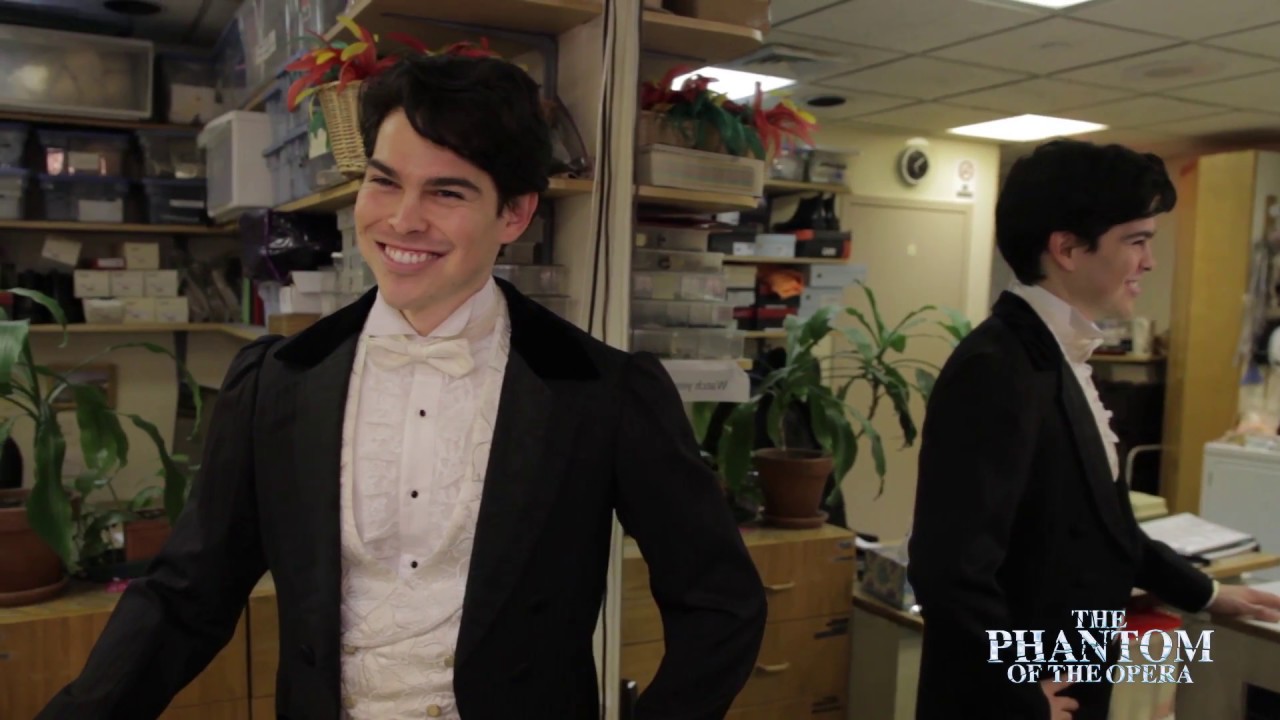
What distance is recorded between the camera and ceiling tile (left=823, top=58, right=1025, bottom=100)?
134 inches

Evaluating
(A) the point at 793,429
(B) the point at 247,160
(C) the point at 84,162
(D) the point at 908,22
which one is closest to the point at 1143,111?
(D) the point at 908,22

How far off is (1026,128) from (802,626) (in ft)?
11.1

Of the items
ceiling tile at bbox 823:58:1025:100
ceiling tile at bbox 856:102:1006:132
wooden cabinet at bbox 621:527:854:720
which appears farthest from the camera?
ceiling tile at bbox 856:102:1006:132

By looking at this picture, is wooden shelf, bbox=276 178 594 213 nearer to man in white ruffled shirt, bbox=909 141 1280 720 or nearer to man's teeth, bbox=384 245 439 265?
man's teeth, bbox=384 245 439 265

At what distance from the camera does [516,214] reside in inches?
38.0

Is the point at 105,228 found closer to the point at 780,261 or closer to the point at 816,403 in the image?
the point at 780,261

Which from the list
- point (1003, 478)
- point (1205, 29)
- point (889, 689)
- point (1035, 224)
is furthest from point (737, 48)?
point (1205, 29)

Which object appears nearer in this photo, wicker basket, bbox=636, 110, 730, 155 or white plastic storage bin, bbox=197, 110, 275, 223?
wicker basket, bbox=636, 110, 730, 155

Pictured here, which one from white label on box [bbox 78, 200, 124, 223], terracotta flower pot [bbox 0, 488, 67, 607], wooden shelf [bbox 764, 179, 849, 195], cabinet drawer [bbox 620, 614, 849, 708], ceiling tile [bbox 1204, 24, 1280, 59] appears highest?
ceiling tile [bbox 1204, 24, 1280, 59]

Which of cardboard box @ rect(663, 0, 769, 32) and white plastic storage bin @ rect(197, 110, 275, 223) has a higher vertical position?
cardboard box @ rect(663, 0, 769, 32)

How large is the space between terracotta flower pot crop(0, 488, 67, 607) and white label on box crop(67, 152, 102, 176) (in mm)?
1869

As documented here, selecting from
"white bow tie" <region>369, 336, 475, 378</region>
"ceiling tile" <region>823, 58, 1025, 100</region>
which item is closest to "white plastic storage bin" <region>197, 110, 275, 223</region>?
"white bow tie" <region>369, 336, 475, 378</region>

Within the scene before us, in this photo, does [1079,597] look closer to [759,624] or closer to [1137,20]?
[759,624]

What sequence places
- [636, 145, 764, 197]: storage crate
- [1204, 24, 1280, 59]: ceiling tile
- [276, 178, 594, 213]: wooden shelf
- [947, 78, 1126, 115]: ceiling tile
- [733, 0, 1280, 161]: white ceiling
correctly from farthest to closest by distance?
[947, 78, 1126, 115]: ceiling tile
[1204, 24, 1280, 59]: ceiling tile
[733, 0, 1280, 161]: white ceiling
[636, 145, 764, 197]: storage crate
[276, 178, 594, 213]: wooden shelf
